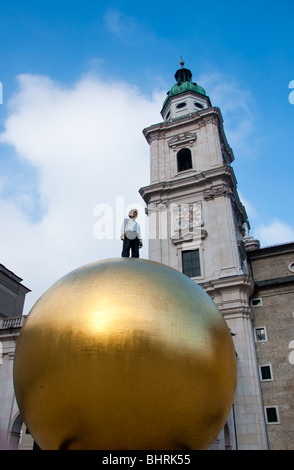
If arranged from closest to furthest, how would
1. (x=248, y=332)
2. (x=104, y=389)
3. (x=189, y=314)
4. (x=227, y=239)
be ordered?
(x=104, y=389)
(x=189, y=314)
(x=248, y=332)
(x=227, y=239)

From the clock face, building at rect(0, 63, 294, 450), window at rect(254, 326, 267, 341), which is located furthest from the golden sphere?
the clock face

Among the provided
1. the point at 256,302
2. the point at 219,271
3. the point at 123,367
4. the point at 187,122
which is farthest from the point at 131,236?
the point at 187,122

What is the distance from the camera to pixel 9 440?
67.8ft

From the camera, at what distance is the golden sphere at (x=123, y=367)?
17.0 feet

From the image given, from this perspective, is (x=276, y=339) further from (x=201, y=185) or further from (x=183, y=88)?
(x=183, y=88)

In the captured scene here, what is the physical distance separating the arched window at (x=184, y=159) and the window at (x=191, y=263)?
8934mm

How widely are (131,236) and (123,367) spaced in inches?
163

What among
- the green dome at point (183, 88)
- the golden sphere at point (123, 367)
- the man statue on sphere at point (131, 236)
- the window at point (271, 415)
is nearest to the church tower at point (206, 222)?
the green dome at point (183, 88)

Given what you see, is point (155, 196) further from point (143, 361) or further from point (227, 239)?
point (143, 361)

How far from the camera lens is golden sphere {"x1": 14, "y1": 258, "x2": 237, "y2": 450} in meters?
5.18

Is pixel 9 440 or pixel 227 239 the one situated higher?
pixel 227 239

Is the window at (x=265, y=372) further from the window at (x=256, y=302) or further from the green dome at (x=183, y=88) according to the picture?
the green dome at (x=183, y=88)

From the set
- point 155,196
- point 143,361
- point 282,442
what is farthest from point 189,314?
point 155,196

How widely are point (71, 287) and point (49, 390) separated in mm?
1666
